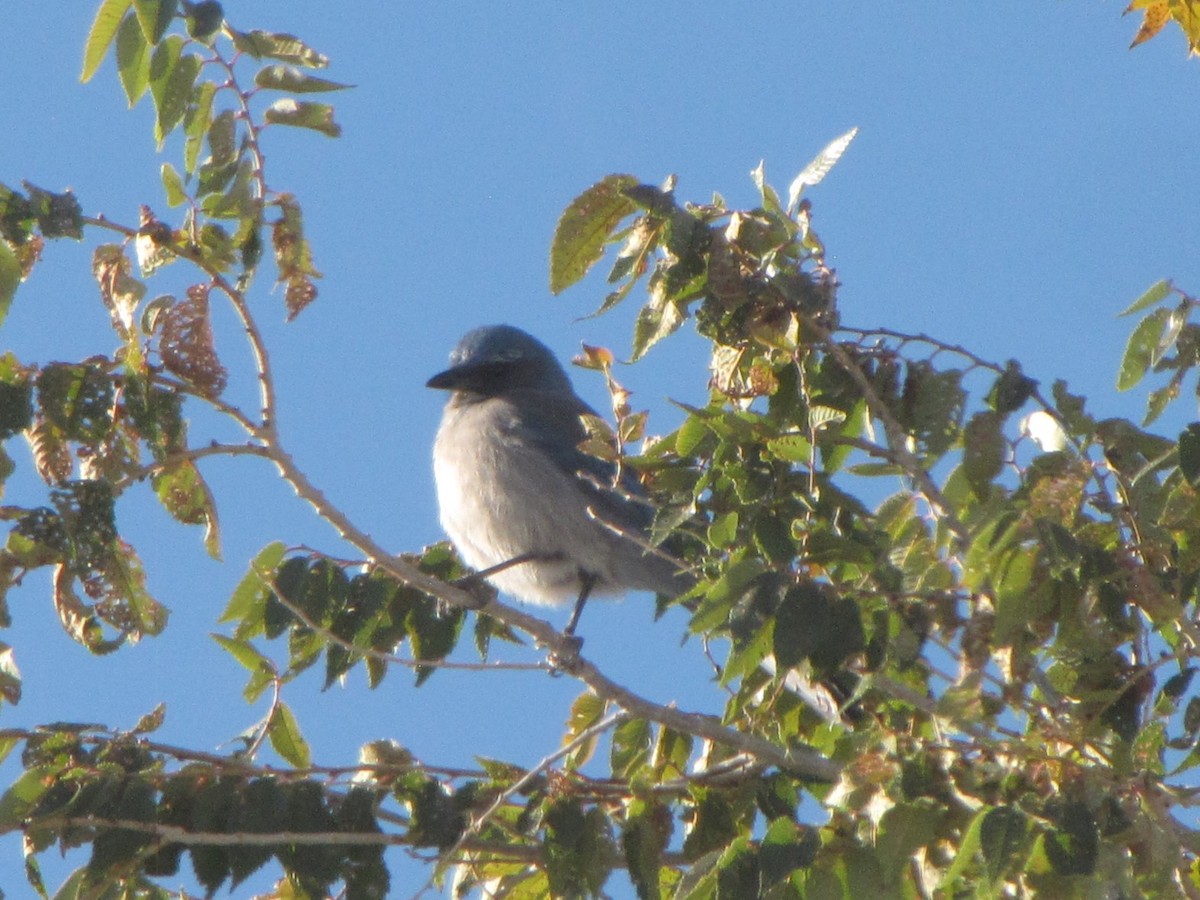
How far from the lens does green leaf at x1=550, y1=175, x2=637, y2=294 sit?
12.3 feet

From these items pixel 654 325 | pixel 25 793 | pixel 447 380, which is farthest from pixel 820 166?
pixel 447 380

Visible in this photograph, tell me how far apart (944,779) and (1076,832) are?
374mm

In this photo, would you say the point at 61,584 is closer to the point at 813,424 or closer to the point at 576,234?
the point at 576,234

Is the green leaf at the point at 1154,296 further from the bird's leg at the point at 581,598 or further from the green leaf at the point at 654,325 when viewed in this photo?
the bird's leg at the point at 581,598

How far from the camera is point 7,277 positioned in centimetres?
370

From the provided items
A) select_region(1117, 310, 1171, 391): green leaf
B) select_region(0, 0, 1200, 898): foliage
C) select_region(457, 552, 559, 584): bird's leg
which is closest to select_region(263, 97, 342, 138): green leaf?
select_region(0, 0, 1200, 898): foliage

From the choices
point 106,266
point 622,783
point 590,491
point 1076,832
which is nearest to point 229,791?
point 622,783

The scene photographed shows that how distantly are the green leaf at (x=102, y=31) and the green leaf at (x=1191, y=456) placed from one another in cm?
262

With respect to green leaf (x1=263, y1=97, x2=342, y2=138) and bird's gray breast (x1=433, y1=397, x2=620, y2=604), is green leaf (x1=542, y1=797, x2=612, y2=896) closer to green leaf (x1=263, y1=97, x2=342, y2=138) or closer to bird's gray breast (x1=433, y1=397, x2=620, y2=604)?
green leaf (x1=263, y1=97, x2=342, y2=138)

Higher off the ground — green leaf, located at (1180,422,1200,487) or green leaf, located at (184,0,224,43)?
green leaf, located at (184,0,224,43)

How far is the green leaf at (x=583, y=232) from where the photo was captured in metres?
3.74

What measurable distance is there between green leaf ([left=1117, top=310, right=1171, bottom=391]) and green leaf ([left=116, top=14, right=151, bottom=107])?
96.2 inches

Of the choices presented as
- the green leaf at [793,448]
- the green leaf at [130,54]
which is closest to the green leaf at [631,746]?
the green leaf at [793,448]

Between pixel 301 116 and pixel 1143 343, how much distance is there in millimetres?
2174
